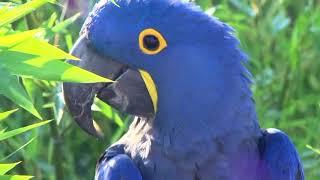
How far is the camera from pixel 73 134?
2.75 metres

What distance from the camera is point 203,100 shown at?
1.80 meters

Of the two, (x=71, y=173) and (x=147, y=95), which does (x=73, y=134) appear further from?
(x=147, y=95)

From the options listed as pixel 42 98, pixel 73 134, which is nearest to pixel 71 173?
pixel 73 134

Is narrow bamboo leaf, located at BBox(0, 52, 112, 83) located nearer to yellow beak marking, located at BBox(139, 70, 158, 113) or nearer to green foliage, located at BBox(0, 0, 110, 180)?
green foliage, located at BBox(0, 0, 110, 180)

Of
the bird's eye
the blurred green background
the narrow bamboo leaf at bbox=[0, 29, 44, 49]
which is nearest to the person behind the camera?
the narrow bamboo leaf at bbox=[0, 29, 44, 49]

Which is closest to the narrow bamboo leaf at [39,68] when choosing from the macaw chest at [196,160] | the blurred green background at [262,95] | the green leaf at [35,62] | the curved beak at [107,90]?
the green leaf at [35,62]

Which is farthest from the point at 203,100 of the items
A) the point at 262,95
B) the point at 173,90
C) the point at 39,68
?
the point at 262,95

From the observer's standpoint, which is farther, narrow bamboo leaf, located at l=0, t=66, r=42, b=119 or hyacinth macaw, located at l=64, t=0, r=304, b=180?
hyacinth macaw, located at l=64, t=0, r=304, b=180

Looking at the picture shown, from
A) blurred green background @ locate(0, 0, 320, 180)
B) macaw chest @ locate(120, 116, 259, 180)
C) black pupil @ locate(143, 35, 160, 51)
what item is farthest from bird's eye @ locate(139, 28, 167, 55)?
blurred green background @ locate(0, 0, 320, 180)

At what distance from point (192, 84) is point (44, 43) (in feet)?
1.16

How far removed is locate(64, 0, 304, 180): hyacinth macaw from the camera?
179 cm

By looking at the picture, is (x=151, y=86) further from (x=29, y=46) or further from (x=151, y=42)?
(x=29, y=46)

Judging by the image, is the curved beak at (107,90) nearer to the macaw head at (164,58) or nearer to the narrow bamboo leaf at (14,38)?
the macaw head at (164,58)

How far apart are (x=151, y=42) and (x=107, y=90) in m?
0.14
